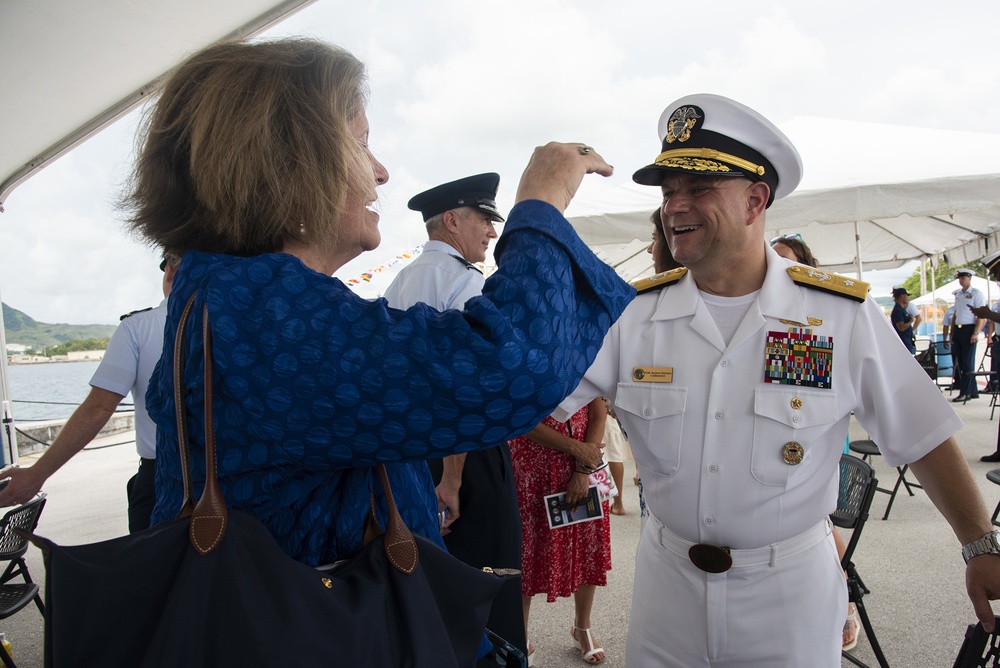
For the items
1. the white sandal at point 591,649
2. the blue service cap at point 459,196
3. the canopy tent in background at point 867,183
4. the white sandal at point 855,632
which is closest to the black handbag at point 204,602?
the blue service cap at point 459,196

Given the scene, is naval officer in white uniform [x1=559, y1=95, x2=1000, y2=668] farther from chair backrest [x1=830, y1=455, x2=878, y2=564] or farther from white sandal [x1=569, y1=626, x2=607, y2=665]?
white sandal [x1=569, y1=626, x2=607, y2=665]

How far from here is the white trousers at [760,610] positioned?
1.64m

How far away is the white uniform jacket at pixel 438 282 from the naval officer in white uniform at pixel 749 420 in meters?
1.09

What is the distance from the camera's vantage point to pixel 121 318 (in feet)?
10.3

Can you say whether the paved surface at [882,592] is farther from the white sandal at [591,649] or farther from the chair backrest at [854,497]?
the chair backrest at [854,497]

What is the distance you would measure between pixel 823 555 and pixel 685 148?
1155 millimetres

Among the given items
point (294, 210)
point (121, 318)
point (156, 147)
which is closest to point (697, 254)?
point (294, 210)

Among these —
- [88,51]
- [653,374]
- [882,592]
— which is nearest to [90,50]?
[88,51]

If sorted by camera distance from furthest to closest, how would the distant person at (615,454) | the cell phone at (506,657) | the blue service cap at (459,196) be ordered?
the distant person at (615,454) < the blue service cap at (459,196) < the cell phone at (506,657)

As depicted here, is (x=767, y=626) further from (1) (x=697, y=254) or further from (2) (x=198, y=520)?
(2) (x=198, y=520)

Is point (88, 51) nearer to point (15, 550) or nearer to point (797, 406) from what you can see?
point (15, 550)

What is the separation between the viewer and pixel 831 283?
5.87 ft

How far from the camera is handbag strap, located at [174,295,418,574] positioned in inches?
30.4

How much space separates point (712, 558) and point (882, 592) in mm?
3198
